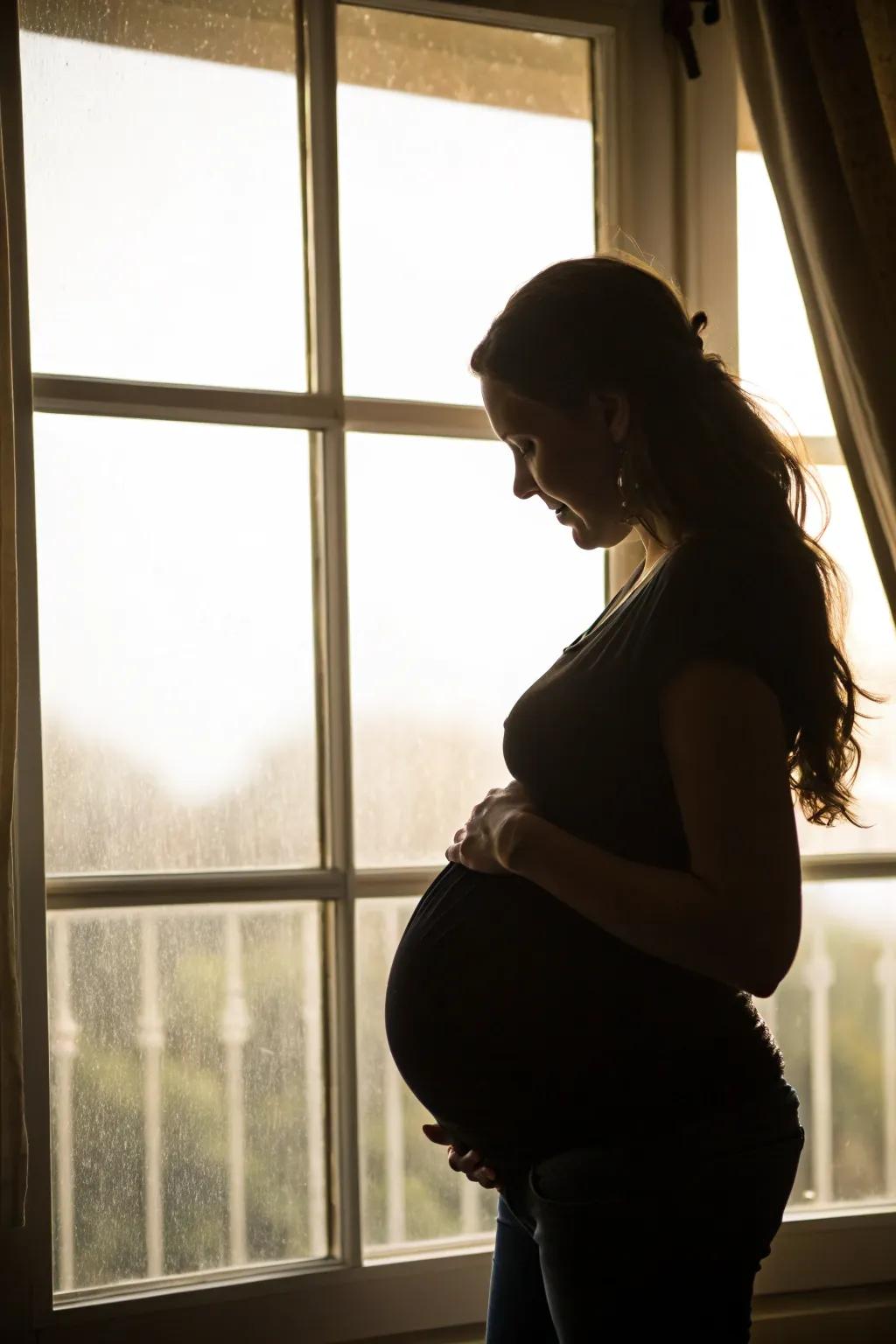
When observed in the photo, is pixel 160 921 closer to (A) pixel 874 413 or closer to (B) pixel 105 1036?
(B) pixel 105 1036

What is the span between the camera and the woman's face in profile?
1098 millimetres

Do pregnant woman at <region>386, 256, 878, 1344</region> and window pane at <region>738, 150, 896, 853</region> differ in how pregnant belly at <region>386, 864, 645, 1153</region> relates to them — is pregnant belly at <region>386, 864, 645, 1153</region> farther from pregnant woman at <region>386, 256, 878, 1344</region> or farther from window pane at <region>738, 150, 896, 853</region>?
window pane at <region>738, 150, 896, 853</region>

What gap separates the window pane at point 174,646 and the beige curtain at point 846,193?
0.69 m

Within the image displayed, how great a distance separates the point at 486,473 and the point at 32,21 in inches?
31.3

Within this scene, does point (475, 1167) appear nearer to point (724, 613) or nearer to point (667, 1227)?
point (667, 1227)

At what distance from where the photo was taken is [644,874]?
0.96m

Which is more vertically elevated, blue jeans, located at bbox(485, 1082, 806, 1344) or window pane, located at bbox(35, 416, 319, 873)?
window pane, located at bbox(35, 416, 319, 873)

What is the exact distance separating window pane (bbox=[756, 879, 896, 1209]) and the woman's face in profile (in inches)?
31.7

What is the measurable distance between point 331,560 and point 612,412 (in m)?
0.58

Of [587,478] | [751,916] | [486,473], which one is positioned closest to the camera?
[751,916]

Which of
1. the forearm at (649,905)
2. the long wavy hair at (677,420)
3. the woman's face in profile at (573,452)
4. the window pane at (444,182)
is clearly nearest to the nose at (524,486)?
the woman's face in profile at (573,452)

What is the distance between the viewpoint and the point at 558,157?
5.61 ft

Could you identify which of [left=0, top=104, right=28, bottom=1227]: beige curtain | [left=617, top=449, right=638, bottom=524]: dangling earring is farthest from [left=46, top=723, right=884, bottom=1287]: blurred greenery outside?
[left=617, top=449, right=638, bottom=524]: dangling earring

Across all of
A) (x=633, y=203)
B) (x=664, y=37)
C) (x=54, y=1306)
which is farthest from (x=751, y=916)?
(x=664, y=37)
